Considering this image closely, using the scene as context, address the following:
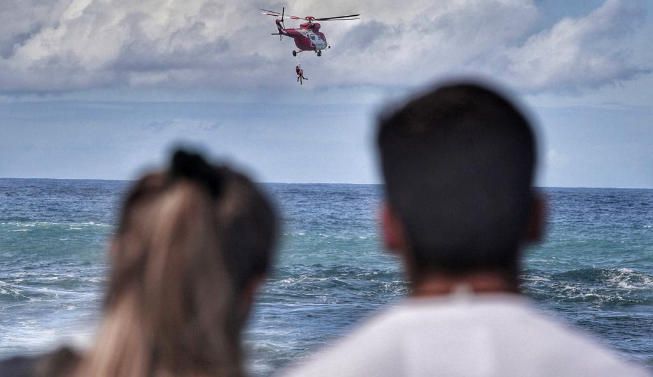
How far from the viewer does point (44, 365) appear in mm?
1643

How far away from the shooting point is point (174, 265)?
1.56 m

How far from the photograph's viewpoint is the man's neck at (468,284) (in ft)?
4.63

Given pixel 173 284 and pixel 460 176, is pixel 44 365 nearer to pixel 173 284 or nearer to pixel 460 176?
pixel 173 284

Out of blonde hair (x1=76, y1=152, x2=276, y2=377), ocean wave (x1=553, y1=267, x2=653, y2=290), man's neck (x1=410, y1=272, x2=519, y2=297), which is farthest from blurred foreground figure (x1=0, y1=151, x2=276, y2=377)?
ocean wave (x1=553, y1=267, x2=653, y2=290)

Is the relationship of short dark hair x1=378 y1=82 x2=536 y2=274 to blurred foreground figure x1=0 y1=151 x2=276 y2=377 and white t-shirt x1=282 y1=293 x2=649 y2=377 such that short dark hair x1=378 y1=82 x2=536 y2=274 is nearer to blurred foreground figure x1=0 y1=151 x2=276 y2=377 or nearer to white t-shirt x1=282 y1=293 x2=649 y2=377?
white t-shirt x1=282 y1=293 x2=649 y2=377

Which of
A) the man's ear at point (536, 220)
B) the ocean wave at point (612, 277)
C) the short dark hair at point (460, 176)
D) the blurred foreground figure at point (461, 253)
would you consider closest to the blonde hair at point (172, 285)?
the blurred foreground figure at point (461, 253)

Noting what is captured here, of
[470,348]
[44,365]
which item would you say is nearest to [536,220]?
[470,348]

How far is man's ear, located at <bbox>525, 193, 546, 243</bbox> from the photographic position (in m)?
1.49

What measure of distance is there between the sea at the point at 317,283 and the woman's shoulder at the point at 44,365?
3 cm

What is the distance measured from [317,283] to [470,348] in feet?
71.8

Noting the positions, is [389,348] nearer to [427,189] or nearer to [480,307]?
[480,307]

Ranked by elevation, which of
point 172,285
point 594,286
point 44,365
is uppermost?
point 172,285

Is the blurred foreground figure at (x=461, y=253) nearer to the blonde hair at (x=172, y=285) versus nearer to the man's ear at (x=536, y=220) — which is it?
the man's ear at (x=536, y=220)

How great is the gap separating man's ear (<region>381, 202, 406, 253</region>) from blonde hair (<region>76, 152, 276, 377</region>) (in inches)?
9.5
